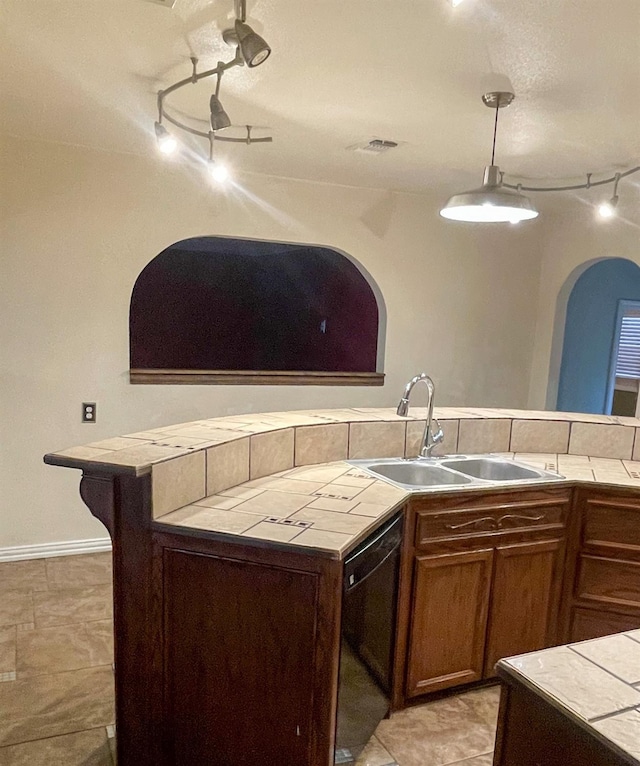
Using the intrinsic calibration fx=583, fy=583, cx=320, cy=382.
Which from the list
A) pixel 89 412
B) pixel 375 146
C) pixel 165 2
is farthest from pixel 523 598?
pixel 89 412

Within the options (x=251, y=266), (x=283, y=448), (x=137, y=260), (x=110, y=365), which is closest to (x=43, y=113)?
(x=137, y=260)

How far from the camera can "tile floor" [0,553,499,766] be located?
6.65 feet

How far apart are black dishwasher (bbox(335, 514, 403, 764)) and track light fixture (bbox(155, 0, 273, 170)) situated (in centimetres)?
146

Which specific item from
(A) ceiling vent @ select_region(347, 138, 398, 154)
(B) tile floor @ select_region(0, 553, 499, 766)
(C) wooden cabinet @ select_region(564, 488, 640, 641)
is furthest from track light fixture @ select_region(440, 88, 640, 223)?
(B) tile floor @ select_region(0, 553, 499, 766)

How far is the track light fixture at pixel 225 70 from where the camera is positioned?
163 cm

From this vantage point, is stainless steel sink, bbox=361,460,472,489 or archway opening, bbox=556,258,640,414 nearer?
stainless steel sink, bbox=361,460,472,489

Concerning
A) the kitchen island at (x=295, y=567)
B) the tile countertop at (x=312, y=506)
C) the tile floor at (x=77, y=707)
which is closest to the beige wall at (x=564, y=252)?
the kitchen island at (x=295, y=567)

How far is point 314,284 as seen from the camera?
20.1ft

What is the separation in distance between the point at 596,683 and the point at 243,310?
586 cm

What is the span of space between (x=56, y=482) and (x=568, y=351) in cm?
438

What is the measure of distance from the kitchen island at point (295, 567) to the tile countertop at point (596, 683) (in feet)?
2.14

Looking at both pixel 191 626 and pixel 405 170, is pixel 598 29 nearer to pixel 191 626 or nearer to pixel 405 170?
pixel 405 170

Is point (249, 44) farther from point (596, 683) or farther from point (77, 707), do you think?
point (77, 707)

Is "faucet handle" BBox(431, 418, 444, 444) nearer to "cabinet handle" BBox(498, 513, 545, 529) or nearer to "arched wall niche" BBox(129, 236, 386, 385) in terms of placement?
"cabinet handle" BBox(498, 513, 545, 529)
